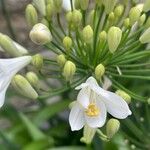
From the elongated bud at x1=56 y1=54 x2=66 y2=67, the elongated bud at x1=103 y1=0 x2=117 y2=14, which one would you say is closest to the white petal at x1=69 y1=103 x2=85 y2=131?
the elongated bud at x1=56 y1=54 x2=66 y2=67

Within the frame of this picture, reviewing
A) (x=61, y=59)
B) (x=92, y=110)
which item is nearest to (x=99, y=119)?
(x=92, y=110)

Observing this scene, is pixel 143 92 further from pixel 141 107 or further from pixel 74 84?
pixel 74 84

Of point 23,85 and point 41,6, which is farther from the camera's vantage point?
point 41,6

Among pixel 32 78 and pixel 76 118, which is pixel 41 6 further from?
pixel 76 118

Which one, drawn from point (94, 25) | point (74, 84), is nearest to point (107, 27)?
point (94, 25)

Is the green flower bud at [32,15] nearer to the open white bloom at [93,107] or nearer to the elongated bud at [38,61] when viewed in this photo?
the elongated bud at [38,61]
